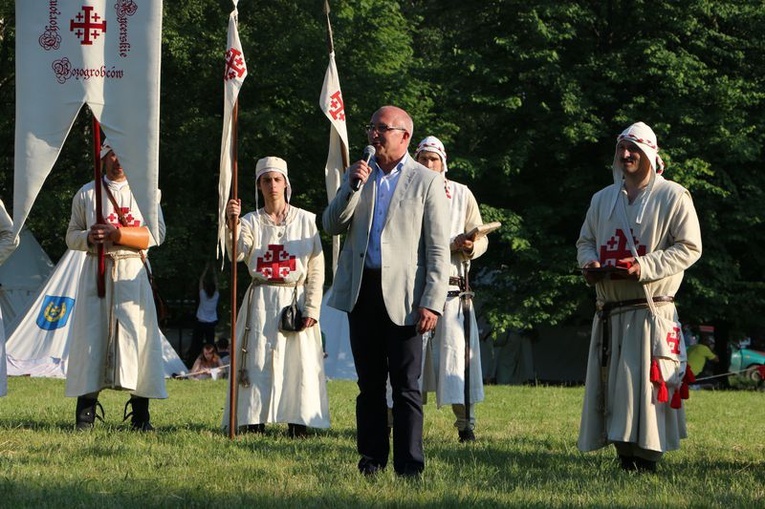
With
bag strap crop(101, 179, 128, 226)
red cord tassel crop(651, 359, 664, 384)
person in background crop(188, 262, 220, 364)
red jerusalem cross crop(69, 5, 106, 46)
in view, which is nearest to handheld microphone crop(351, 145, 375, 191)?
red cord tassel crop(651, 359, 664, 384)

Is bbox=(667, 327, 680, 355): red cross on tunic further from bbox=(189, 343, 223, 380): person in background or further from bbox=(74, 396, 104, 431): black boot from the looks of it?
bbox=(189, 343, 223, 380): person in background

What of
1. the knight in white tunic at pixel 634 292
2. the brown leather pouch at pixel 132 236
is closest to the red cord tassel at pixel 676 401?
the knight in white tunic at pixel 634 292

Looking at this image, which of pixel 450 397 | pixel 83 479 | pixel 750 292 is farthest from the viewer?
pixel 750 292

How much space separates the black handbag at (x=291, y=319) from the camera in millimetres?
9438

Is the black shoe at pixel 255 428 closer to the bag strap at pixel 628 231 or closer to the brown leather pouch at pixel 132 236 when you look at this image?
the brown leather pouch at pixel 132 236

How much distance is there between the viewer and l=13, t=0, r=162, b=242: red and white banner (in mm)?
8125

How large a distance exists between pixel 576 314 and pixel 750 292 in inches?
149

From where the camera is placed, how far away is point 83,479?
6418 millimetres

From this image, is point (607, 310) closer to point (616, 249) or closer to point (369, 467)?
point (616, 249)

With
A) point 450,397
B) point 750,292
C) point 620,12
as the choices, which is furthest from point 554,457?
point 620,12

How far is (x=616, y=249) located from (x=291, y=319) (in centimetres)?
273

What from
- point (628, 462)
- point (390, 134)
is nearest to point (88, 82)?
point (390, 134)

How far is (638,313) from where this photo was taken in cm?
766

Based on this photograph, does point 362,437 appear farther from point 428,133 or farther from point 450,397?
point 428,133
